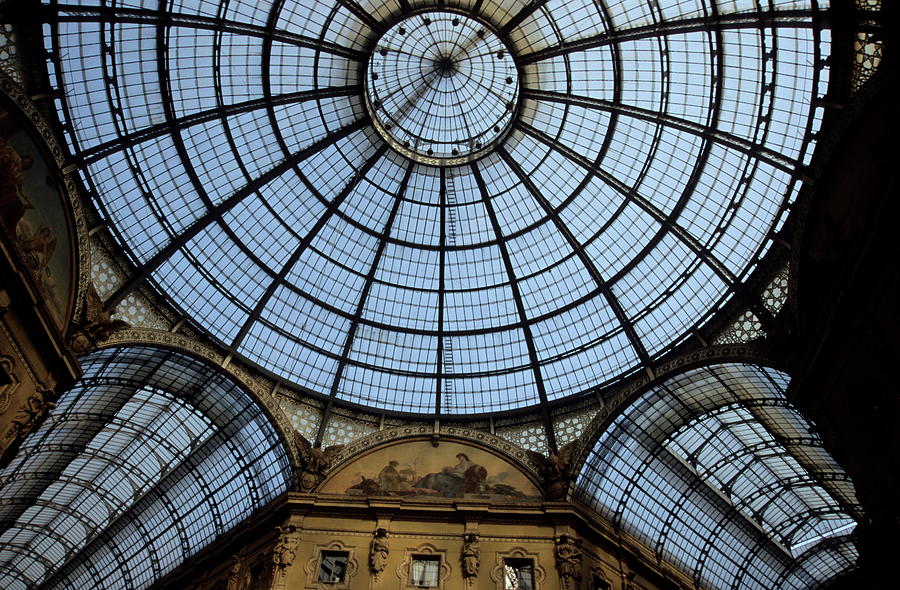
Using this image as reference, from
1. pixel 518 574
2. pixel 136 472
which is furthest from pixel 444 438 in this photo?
pixel 136 472

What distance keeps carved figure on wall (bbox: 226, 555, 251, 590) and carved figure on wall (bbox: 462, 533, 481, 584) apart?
9945 mm

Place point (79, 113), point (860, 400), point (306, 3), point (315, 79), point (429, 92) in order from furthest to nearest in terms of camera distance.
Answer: point (429, 92)
point (315, 79)
point (306, 3)
point (79, 113)
point (860, 400)

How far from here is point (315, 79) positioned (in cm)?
3178

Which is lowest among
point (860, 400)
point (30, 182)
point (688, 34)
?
point (860, 400)

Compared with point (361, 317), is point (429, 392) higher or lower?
lower

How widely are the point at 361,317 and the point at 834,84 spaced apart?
24188 millimetres

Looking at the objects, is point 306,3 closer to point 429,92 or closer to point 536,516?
point 429,92

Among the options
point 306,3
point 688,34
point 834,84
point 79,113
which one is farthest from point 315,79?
point 834,84

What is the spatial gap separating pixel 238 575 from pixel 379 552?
7.09 metres

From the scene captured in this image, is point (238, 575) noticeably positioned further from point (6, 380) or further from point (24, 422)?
point (6, 380)

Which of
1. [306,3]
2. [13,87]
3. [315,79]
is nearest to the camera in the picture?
[13,87]

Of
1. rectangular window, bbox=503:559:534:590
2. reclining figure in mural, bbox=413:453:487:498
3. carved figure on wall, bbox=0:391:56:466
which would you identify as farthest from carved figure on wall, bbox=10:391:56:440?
rectangular window, bbox=503:559:534:590

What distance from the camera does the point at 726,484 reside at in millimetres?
37844

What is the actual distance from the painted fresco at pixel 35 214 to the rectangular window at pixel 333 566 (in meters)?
14.6
